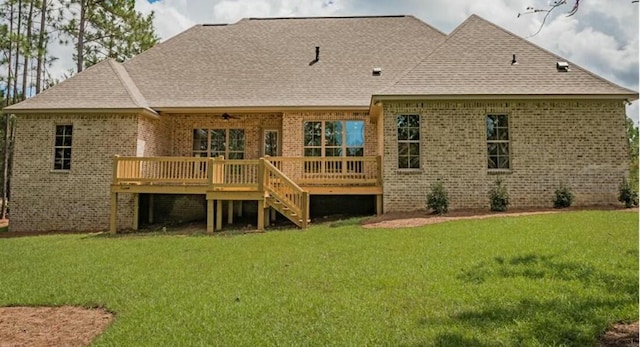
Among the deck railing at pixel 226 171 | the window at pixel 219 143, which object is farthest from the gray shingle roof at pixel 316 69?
the deck railing at pixel 226 171

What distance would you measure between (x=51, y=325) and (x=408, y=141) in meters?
10.9

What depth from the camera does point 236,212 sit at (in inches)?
611

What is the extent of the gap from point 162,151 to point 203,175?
3.94 metres

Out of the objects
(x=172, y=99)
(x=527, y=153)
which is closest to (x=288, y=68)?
(x=172, y=99)

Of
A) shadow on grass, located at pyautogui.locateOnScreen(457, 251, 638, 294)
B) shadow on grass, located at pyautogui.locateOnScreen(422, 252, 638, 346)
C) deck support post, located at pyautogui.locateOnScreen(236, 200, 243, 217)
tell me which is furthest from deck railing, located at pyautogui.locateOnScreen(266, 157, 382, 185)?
shadow on grass, located at pyautogui.locateOnScreen(422, 252, 638, 346)

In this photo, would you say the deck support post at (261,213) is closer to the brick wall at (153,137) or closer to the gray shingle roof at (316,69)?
the gray shingle roof at (316,69)

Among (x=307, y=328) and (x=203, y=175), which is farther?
(x=203, y=175)

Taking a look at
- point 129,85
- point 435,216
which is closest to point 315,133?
point 435,216

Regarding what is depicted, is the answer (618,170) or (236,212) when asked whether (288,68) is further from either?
(618,170)

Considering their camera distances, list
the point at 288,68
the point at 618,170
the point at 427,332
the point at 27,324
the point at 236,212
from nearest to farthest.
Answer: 1. the point at 427,332
2. the point at 27,324
3. the point at 618,170
4. the point at 236,212
5. the point at 288,68

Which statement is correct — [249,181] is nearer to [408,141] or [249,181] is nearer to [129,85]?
Result: [408,141]

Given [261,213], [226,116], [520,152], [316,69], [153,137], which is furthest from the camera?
[316,69]

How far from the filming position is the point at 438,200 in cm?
1244

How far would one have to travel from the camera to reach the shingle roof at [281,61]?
53.2 ft
